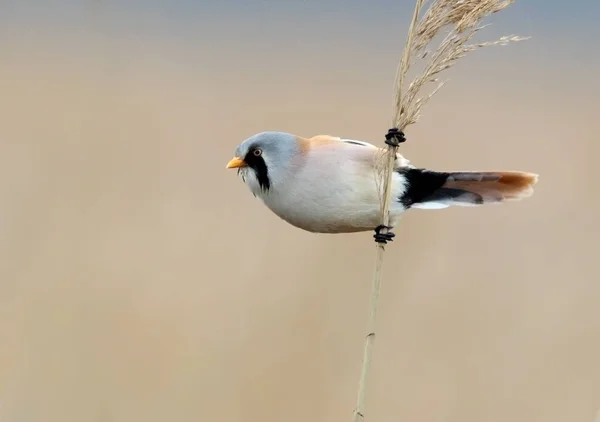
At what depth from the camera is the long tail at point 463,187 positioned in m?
1.04

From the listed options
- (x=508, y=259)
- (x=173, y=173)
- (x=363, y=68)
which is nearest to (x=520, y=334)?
(x=508, y=259)

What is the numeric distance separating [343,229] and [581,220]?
2.86 ft

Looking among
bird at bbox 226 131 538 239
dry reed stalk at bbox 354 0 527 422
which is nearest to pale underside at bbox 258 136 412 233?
bird at bbox 226 131 538 239

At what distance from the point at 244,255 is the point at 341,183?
633 mm

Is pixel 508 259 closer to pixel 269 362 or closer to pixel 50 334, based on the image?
pixel 269 362

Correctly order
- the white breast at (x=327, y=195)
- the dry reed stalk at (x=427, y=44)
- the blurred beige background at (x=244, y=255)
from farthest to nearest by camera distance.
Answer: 1. the blurred beige background at (x=244, y=255)
2. the white breast at (x=327, y=195)
3. the dry reed stalk at (x=427, y=44)

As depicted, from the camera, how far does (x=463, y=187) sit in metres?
1.10

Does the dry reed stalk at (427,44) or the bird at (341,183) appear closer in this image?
the dry reed stalk at (427,44)

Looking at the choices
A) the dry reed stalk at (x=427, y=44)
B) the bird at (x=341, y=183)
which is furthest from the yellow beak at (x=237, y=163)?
the dry reed stalk at (x=427, y=44)

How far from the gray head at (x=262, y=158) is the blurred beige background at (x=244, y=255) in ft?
1.80

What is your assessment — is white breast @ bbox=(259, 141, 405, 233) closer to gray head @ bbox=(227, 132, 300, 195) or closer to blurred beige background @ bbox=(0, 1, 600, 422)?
gray head @ bbox=(227, 132, 300, 195)

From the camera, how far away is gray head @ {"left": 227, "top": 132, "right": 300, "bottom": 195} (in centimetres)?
104

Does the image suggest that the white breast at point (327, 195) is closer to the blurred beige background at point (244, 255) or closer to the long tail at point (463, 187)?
the long tail at point (463, 187)

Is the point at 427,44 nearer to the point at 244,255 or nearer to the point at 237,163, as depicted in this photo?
the point at 237,163
